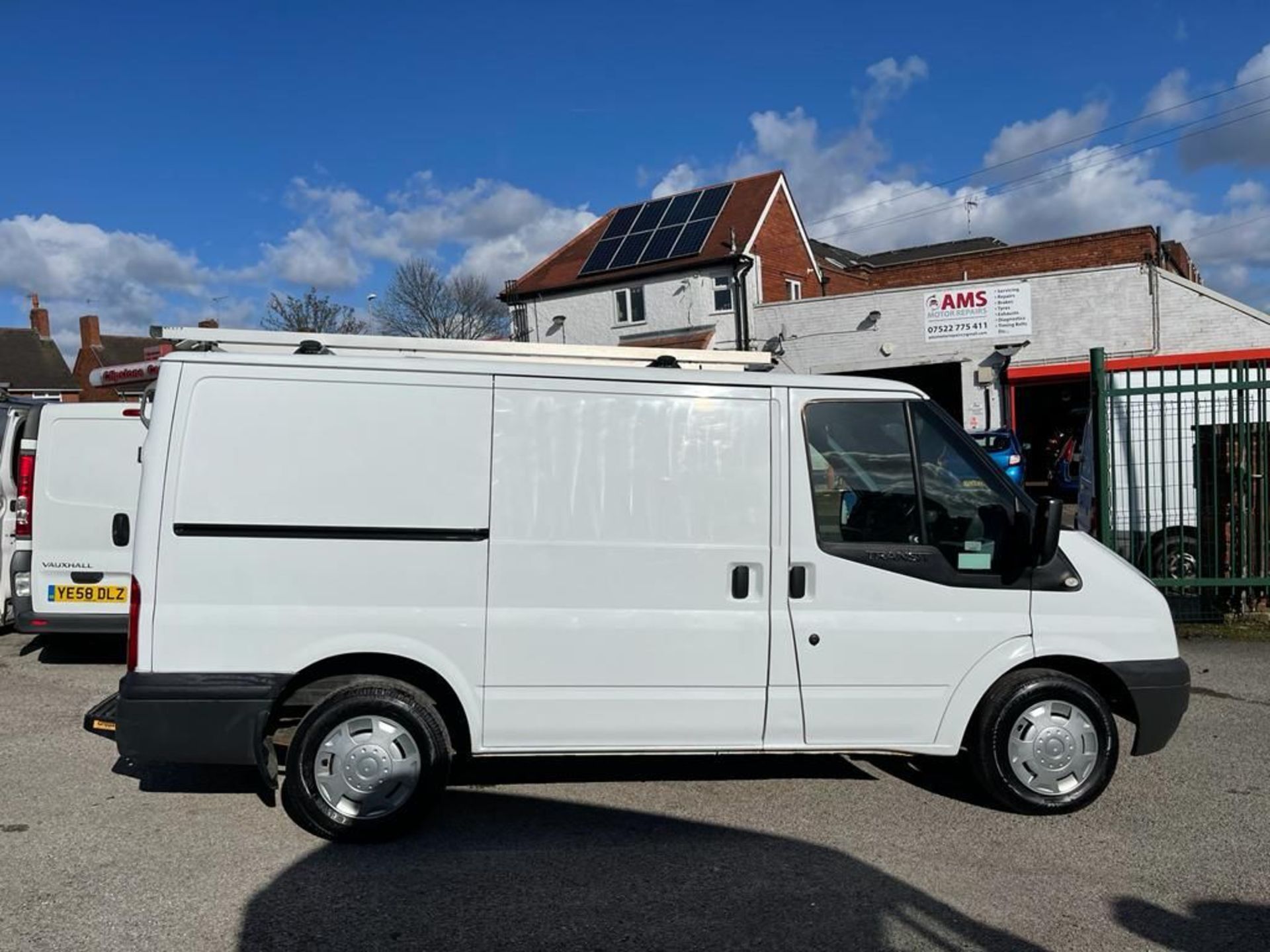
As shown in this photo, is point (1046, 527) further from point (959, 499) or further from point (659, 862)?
point (659, 862)

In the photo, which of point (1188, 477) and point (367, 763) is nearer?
point (367, 763)

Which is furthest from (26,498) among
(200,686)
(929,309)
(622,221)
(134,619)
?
(622,221)

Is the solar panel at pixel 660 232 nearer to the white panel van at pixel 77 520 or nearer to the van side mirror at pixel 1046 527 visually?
the white panel van at pixel 77 520

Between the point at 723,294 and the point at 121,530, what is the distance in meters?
25.4

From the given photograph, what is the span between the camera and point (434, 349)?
5.09 m

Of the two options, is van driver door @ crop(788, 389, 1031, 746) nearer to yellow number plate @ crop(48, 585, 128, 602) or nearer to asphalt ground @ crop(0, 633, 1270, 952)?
asphalt ground @ crop(0, 633, 1270, 952)

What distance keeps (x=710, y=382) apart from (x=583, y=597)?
1153mm

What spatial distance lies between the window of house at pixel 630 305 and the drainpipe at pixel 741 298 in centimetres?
403

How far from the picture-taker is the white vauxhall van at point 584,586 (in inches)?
166

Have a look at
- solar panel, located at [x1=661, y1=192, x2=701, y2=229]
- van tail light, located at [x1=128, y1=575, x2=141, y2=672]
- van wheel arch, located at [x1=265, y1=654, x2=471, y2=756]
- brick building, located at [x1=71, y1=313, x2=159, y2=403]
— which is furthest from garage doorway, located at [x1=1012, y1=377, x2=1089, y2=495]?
brick building, located at [x1=71, y1=313, x2=159, y2=403]

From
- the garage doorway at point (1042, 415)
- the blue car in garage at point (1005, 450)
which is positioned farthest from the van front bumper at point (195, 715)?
the garage doorway at point (1042, 415)

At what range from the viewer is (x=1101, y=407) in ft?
28.6

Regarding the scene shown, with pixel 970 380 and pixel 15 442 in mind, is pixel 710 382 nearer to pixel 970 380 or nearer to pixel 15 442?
pixel 15 442

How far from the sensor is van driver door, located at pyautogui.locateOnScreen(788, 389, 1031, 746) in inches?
174
